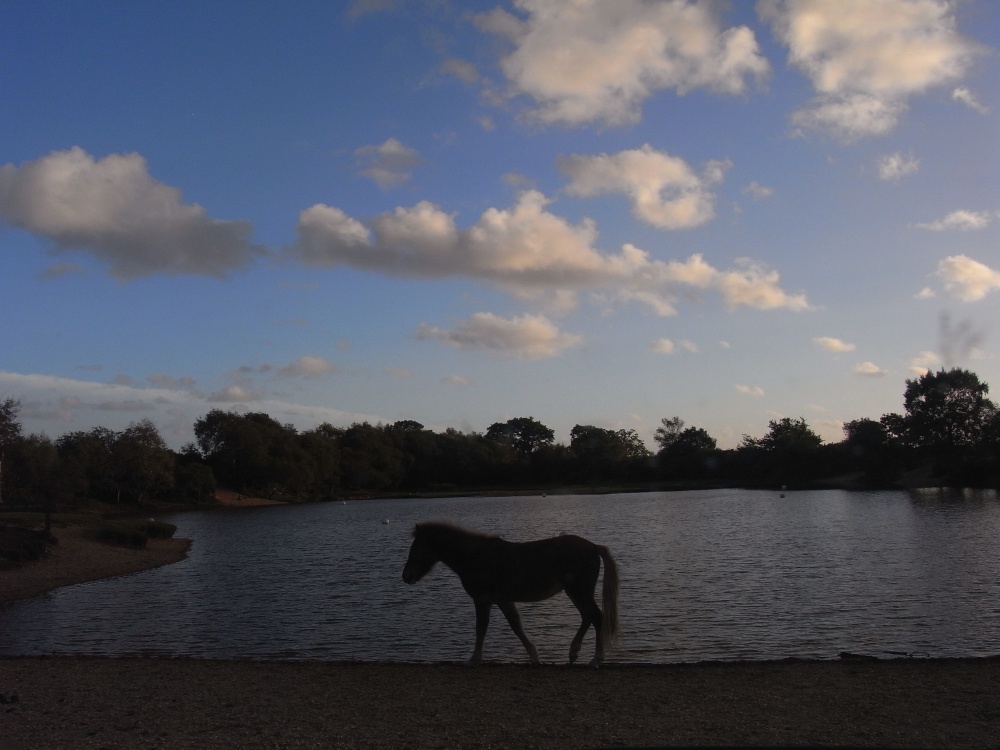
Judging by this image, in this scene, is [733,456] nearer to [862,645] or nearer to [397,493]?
[397,493]

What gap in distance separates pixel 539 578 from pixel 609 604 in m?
1.16

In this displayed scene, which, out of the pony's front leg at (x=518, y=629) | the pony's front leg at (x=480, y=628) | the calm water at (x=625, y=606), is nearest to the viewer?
the pony's front leg at (x=518, y=629)

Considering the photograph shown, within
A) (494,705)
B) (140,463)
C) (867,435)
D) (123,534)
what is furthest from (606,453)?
(494,705)

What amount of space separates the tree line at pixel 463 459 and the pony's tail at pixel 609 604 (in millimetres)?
45211

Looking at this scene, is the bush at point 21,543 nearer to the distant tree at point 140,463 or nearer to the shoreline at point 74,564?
the shoreline at point 74,564

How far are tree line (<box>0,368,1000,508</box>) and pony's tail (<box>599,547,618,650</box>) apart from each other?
4521 cm

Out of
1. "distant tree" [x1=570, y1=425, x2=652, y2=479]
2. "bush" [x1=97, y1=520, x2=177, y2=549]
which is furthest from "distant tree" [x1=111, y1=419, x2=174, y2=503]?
"distant tree" [x1=570, y1=425, x2=652, y2=479]

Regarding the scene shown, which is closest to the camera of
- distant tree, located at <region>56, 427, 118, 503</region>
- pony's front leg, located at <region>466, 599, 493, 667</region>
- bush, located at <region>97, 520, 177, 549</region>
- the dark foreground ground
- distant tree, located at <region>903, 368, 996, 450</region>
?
the dark foreground ground

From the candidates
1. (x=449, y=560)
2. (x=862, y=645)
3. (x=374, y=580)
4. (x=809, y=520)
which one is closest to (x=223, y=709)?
(x=449, y=560)

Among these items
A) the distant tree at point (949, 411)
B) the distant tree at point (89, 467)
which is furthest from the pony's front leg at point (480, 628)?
the distant tree at point (949, 411)

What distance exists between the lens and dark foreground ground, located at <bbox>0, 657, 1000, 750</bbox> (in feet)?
24.8

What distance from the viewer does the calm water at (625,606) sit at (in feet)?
46.5

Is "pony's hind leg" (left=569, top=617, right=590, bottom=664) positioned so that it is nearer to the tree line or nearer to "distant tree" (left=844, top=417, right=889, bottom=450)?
the tree line

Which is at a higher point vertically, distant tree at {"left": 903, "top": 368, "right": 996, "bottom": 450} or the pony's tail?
distant tree at {"left": 903, "top": 368, "right": 996, "bottom": 450}
